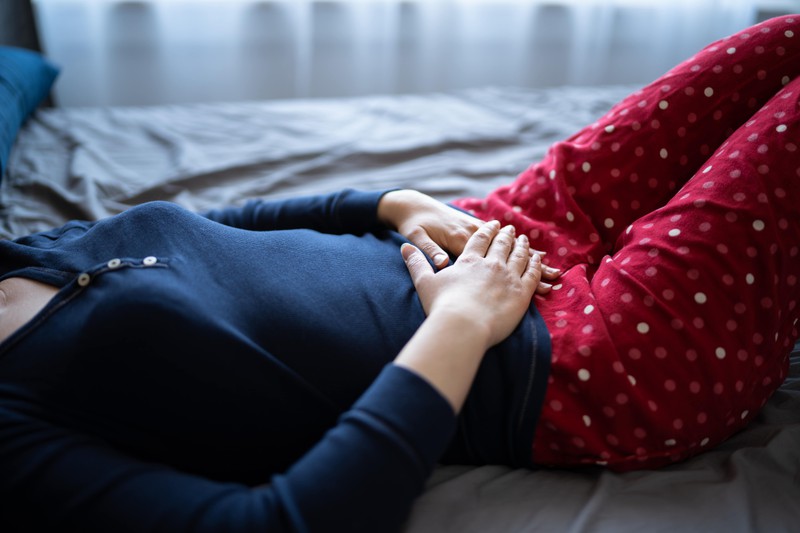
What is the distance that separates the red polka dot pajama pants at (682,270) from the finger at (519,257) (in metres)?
0.05

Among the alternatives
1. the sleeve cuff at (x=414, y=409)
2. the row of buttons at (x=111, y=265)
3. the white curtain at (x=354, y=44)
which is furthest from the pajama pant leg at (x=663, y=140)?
the white curtain at (x=354, y=44)

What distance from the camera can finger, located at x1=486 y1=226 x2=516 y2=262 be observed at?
76 centimetres

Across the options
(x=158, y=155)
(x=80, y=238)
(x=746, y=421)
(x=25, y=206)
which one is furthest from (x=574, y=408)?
(x=158, y=155)

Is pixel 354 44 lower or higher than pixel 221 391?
higher

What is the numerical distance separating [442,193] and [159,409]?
30.6 inches

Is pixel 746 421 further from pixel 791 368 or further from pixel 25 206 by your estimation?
pixel 25 206

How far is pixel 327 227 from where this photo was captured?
0.96 m

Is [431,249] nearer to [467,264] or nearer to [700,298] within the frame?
[467,264]

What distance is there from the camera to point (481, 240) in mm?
786

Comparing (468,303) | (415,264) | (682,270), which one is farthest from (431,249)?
(682,270)

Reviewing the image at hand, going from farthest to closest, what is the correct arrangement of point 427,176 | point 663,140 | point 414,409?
point 427,176, point 663,140, point 414,409

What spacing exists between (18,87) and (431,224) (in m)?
1.14

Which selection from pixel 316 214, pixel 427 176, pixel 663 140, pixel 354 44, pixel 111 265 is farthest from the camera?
pixel 354 44

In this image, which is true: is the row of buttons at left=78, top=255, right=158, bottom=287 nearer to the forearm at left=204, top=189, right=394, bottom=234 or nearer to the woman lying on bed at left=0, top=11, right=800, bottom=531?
the woman lying on bed at left=0, top=11, right=800, bottom=531
